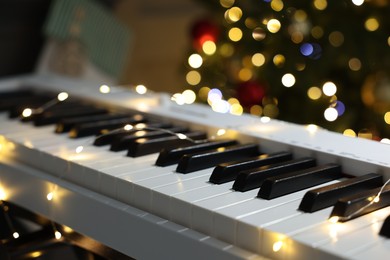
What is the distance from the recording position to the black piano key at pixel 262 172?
131 cm

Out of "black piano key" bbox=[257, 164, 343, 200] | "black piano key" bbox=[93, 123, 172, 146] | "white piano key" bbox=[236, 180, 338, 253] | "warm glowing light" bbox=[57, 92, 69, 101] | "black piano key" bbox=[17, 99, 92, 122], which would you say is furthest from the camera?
"warm glowing light" bbox=[57, 92, 69, 101]

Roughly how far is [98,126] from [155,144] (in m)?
0.25

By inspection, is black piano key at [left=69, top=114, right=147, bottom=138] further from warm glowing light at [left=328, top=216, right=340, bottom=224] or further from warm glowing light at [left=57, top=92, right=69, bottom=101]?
warm glowing light at [left=328, top=216, right=340, bottom=224]

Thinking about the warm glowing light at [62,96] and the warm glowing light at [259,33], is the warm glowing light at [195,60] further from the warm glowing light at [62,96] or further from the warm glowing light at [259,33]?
the warm glowing light at [62,96]

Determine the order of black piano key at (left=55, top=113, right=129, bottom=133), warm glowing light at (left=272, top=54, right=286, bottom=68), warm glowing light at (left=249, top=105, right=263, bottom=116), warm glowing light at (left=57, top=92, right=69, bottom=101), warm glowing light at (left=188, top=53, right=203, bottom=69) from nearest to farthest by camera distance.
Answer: black piano key at (left=55, top=113, right=129, bottom=133) < warm glowing light at (left=57, top=92, right=69, bottom=101) < warm glowing light at (left=272, top=54, right=286, bottom=68) < warm glowing light at (left=249, top=105, right=263, bottom=116) < warm glowing light at (left=188, top=53, right=203, bottom=69)

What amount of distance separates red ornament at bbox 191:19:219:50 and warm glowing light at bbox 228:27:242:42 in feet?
0.28

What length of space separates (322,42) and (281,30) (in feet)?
0.51

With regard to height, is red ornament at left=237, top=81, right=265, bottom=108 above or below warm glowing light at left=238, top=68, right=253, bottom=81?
below

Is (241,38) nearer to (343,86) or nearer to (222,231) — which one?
(343,86)

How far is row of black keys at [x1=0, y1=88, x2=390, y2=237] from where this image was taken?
123cm

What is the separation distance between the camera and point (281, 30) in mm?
2707

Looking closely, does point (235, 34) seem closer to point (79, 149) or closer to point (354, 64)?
point (354, 64)

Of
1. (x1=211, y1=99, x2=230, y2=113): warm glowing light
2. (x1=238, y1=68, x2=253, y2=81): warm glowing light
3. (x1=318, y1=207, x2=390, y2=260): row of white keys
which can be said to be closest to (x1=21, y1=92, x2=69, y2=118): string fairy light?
(x1=211, y1=99, x2=230, y2=113): warm glowing light

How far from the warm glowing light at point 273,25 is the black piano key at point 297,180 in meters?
1.35
